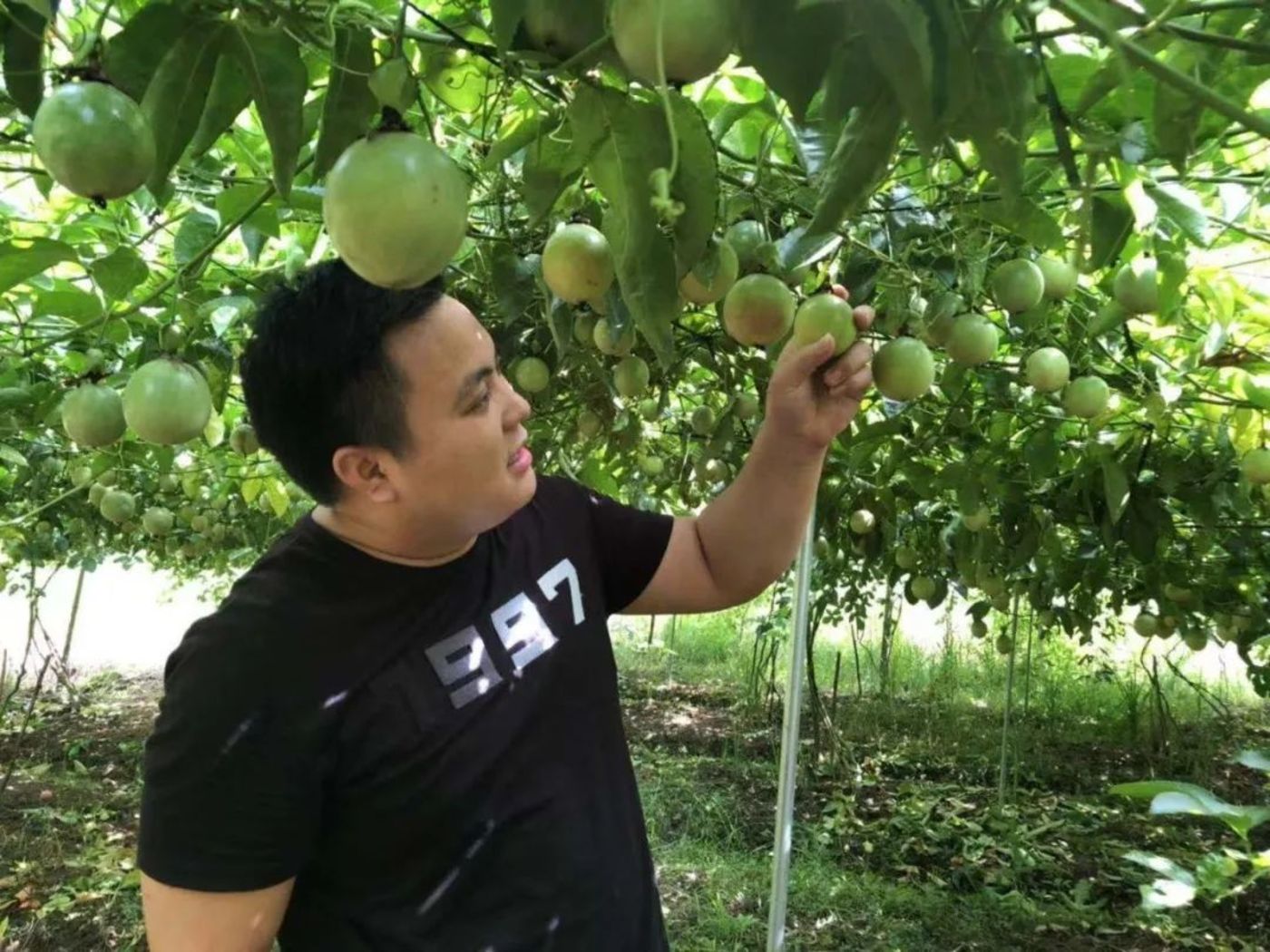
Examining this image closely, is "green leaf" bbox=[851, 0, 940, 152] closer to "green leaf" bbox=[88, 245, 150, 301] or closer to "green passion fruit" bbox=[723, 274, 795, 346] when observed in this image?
"green passion fruit" bbox=[723, 274, 795, 346]

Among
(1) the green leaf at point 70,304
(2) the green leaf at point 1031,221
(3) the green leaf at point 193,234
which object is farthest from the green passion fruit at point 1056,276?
(1) the green leaf at point 70,304

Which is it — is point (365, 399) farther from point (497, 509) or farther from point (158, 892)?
point (158, 892)

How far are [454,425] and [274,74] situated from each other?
0.55 meters

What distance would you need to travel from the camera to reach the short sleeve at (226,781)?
1.29 meters

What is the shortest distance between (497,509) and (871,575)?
21.5 ft

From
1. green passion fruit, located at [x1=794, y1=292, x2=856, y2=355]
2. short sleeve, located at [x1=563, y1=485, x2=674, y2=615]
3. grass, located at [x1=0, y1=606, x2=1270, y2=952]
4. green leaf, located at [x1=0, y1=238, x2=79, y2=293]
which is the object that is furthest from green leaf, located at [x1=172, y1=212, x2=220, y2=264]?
grass, located at [x1=0, y1=606, x2=1270, y2=952]

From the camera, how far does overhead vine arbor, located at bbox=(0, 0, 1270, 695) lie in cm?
79

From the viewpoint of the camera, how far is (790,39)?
75 cm

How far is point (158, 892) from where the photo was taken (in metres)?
1.30

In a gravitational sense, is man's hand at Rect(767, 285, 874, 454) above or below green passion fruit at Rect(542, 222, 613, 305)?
below

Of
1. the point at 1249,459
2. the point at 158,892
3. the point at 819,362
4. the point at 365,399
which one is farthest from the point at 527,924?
the point at 1249,459

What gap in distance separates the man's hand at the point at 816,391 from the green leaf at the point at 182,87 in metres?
0.85

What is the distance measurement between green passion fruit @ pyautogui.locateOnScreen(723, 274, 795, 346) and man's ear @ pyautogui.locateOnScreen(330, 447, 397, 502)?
0.52 metres

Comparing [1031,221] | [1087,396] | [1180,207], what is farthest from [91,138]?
[1087,396]
